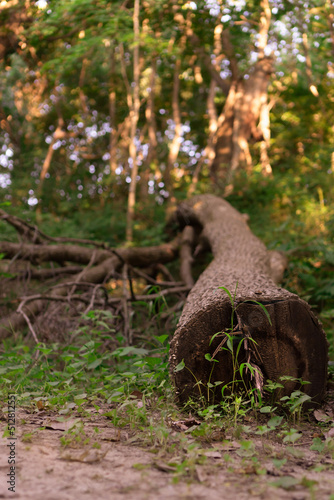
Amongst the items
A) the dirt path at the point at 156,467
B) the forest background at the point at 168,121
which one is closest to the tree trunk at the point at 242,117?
the forest background at the point at 168,121

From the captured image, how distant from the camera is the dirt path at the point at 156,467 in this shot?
1410 mm

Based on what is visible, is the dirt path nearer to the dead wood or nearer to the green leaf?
the green leaf

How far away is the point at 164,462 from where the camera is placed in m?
1.70

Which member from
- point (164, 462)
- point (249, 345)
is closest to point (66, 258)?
point (249, 345)

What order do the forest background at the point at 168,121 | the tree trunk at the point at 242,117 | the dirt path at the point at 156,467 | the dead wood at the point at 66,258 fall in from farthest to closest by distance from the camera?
1. the tree trunk at the point at 242,117
2. the forest background at the point at 168,121
3. the dead wood at the point at 66,258
4. the dirt path at the point at 156,467

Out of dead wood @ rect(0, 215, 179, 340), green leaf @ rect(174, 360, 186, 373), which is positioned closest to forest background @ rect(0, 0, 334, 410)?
dead wood @ rect(0, 215, 179, 340)

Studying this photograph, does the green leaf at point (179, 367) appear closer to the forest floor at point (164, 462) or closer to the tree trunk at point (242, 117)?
the forest floor at point (164, 462)

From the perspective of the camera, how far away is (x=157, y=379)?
2.78 metres

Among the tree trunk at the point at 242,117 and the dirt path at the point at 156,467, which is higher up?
the tree trunk at the point at 242,117

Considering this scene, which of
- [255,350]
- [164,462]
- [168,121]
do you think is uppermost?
[168,121]

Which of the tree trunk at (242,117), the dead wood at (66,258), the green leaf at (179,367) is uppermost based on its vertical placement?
the tree trunk at (242,117)

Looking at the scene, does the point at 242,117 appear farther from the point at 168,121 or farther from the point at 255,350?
the point at 255,350

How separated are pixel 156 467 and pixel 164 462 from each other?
6 cm

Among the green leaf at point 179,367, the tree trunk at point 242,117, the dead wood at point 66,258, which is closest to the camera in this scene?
the green leaf at point 179,367
